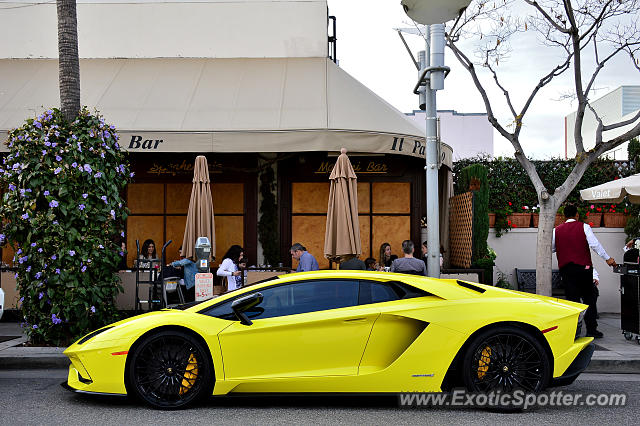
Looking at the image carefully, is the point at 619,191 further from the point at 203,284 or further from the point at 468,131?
the point at 468,131

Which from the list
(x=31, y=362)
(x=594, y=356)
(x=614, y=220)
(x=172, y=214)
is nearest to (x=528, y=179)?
(x=614, y=220)

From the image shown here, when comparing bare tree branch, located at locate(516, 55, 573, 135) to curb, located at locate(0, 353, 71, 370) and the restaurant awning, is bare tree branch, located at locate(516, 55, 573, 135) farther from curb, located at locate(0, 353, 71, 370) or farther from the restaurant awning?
curb, located at locate(0, 353, 71, 370)

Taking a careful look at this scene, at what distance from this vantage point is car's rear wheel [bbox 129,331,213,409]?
5801 millimetres

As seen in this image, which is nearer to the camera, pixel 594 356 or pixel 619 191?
pixel 594 356

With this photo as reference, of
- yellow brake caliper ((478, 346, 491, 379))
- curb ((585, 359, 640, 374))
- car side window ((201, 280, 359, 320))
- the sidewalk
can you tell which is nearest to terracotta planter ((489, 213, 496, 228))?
the sidewalk

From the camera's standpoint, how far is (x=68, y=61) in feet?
31.6

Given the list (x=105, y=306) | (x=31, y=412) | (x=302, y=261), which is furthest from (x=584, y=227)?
(x=31, y=412)

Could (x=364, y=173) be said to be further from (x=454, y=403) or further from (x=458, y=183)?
(x=454, y=403)

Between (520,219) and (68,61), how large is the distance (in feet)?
29.7

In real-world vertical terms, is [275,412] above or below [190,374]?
below

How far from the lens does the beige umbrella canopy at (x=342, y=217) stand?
32.4ft

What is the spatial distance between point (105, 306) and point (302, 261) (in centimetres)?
294

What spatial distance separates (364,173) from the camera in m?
14.0

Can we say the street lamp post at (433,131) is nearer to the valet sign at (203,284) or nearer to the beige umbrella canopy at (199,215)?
the valet sign at (203,284)
